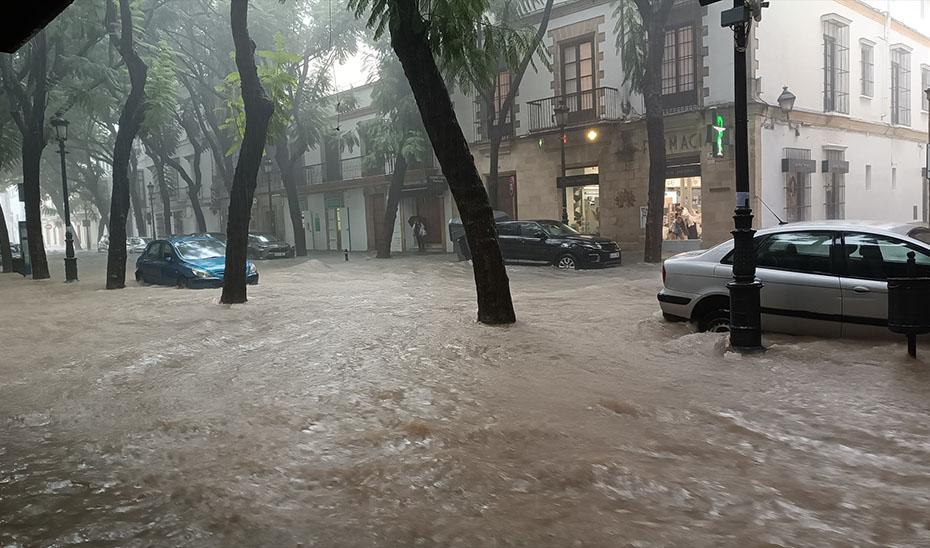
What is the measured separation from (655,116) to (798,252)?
11036 millimetres

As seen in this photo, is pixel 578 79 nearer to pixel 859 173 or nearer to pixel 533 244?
pixel 533 244

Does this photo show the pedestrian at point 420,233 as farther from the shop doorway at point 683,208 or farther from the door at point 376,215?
the shop doorway at point 683,208

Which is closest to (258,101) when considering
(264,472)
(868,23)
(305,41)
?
(264,472)

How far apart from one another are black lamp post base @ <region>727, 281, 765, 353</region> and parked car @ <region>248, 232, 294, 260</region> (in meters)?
25.5

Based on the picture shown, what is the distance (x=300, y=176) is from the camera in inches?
1494

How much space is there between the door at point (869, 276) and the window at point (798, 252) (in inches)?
7.1

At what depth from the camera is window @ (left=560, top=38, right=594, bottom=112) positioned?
23.0 meters

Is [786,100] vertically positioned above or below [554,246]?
above

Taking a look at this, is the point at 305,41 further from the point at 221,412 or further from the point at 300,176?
the point at 221,412

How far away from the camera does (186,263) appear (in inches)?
625

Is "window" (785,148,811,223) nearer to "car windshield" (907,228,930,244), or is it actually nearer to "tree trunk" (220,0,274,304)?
"car windshield" (907,228,930,244)

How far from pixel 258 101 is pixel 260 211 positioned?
105ft

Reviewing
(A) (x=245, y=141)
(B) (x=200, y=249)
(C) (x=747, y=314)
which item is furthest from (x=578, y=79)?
(C) (x=747, y=314)

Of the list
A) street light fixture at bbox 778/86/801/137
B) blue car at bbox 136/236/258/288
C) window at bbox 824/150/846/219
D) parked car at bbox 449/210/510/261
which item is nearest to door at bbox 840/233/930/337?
blue car at bbox 136/236/258/288
